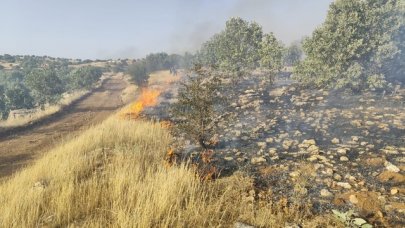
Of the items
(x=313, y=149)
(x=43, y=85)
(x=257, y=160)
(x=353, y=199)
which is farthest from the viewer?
(x=43, y=85)

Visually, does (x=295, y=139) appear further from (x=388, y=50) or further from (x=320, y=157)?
(x=388, y=50)

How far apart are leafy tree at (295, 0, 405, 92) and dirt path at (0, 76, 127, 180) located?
46.1 ft

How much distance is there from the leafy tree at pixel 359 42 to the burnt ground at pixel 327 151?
3.91 feet

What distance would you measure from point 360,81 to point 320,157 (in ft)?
36.1

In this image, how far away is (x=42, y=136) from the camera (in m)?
17.4

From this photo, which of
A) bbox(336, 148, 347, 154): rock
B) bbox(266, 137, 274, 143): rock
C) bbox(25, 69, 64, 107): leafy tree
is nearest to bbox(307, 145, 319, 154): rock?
bbox(336, 148, 347, 154): rock

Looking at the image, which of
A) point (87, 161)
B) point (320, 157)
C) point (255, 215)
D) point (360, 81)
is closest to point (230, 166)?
point (320, 157)

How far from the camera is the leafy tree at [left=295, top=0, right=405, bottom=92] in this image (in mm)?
16375

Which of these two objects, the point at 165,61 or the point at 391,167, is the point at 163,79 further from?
the point at 391,167

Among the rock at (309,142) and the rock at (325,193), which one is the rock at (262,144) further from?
the rock at (325,193)

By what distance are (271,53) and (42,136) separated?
17108 millimetres

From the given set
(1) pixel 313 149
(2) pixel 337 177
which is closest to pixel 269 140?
(1) pixel 313 149

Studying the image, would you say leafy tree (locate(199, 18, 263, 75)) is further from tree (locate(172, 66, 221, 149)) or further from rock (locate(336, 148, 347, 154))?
rock (locate(336, 148, 347, 154))

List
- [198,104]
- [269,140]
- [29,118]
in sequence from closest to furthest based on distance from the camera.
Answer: [198,104], [269,140], [29,118]
